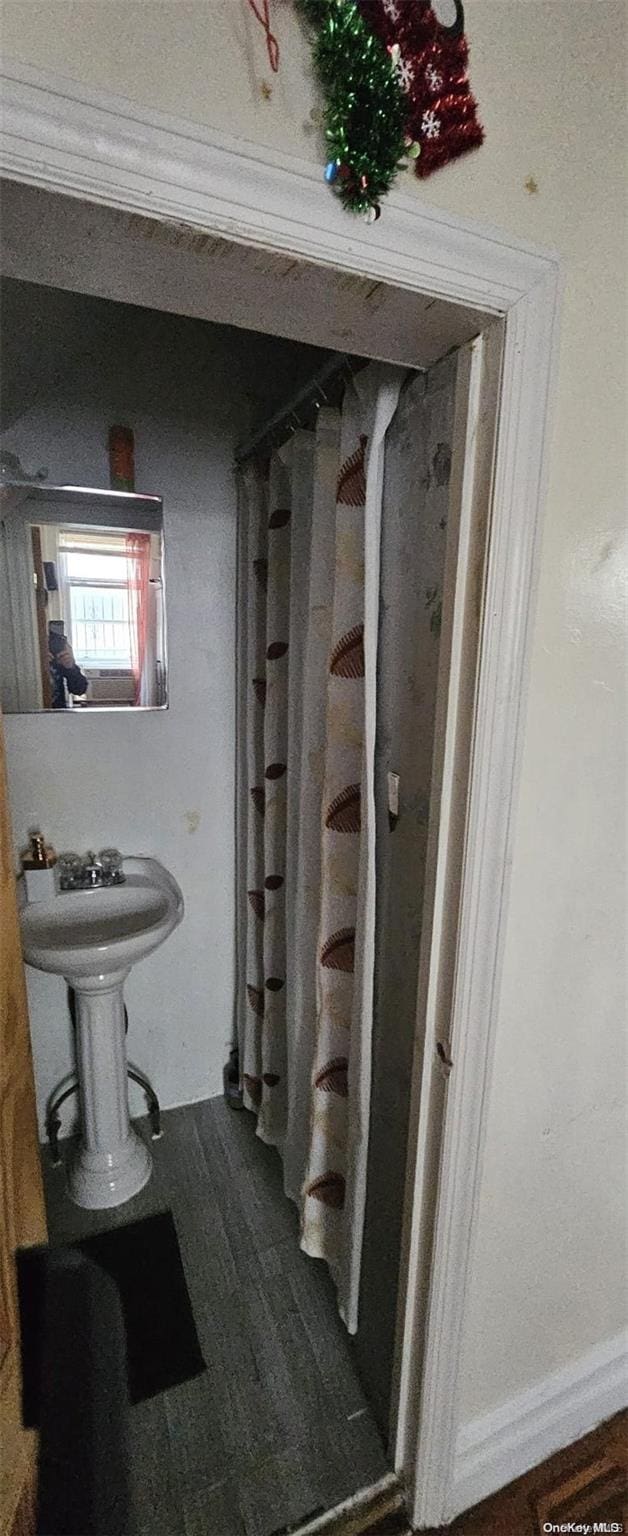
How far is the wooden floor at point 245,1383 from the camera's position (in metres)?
1.04

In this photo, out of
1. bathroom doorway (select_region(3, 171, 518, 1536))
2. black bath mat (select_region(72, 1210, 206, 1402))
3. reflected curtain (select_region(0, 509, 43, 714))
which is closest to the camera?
bathroom doorway (select_region(3, 171, 518, 1536))

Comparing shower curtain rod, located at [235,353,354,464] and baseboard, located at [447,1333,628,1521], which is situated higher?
shower curtain rod, located at [235,353,354,464]

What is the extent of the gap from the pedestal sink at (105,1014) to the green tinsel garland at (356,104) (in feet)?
4.28

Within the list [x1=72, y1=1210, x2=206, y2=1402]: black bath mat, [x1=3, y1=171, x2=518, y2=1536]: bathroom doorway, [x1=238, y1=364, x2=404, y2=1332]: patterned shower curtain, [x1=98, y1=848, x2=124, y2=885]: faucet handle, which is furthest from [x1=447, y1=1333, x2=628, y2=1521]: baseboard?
[x1=98, y1=848, x2=124, y2=885]: faucet handle

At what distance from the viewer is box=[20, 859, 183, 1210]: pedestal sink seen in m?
1.47

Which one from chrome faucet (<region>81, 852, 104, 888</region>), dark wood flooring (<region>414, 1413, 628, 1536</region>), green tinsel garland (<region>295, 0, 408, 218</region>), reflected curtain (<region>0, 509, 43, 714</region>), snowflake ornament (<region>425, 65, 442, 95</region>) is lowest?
dark wood flooring (<region>414, 1413, 628, 1536</region>)

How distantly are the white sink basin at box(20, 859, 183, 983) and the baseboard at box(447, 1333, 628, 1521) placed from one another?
3.44 feet

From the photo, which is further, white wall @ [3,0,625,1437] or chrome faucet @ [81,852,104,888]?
chrome faucet @ [81,852,104,888]

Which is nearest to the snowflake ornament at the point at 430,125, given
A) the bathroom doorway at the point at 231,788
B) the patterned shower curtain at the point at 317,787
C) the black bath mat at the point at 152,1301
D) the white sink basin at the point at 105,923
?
the bathroom doorway at the point at 231,788

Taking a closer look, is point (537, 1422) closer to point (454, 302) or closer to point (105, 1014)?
point (105, 1014)

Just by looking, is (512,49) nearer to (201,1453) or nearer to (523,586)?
(523,586)

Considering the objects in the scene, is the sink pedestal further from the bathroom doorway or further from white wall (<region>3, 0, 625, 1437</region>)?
white wall (<region>3, 0, 625, 1437</region>)

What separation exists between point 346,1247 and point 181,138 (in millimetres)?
1637

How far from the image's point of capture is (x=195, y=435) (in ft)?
5.05
